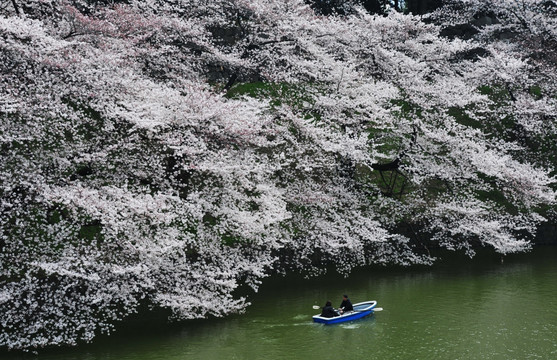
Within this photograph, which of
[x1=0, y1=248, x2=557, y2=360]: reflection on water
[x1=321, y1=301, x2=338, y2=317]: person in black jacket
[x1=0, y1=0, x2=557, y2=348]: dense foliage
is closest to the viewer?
[x1=0, y1=248, x2=557, y2=360]: reflection on water

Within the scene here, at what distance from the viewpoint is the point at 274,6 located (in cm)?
2611

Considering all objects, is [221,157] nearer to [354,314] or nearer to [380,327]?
[354,314]

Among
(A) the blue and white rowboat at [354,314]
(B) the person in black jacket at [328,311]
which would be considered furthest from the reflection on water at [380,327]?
(B) the person in black jacket at [328,311]

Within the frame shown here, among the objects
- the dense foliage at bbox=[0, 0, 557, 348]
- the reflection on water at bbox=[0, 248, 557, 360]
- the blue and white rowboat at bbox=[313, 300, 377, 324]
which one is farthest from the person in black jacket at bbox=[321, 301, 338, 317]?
the dense foliage at bbox=[0, 0, 557, 348]

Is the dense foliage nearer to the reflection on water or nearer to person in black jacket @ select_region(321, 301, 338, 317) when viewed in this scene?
the reflection on water

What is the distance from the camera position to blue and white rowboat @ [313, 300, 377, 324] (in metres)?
16.5

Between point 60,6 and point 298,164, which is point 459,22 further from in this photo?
point 60,6

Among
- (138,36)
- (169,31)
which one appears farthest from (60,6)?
(169,31)

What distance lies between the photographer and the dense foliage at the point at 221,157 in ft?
49.3

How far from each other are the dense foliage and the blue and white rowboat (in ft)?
7.93

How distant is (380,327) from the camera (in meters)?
16.2

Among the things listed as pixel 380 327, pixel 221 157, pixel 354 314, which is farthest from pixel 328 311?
pixel 221 157

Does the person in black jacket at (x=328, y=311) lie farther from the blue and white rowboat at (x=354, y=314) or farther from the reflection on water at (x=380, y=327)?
the reflection on water at (x=380, y=327)

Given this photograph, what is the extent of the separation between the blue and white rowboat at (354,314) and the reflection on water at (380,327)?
0.67 feet
